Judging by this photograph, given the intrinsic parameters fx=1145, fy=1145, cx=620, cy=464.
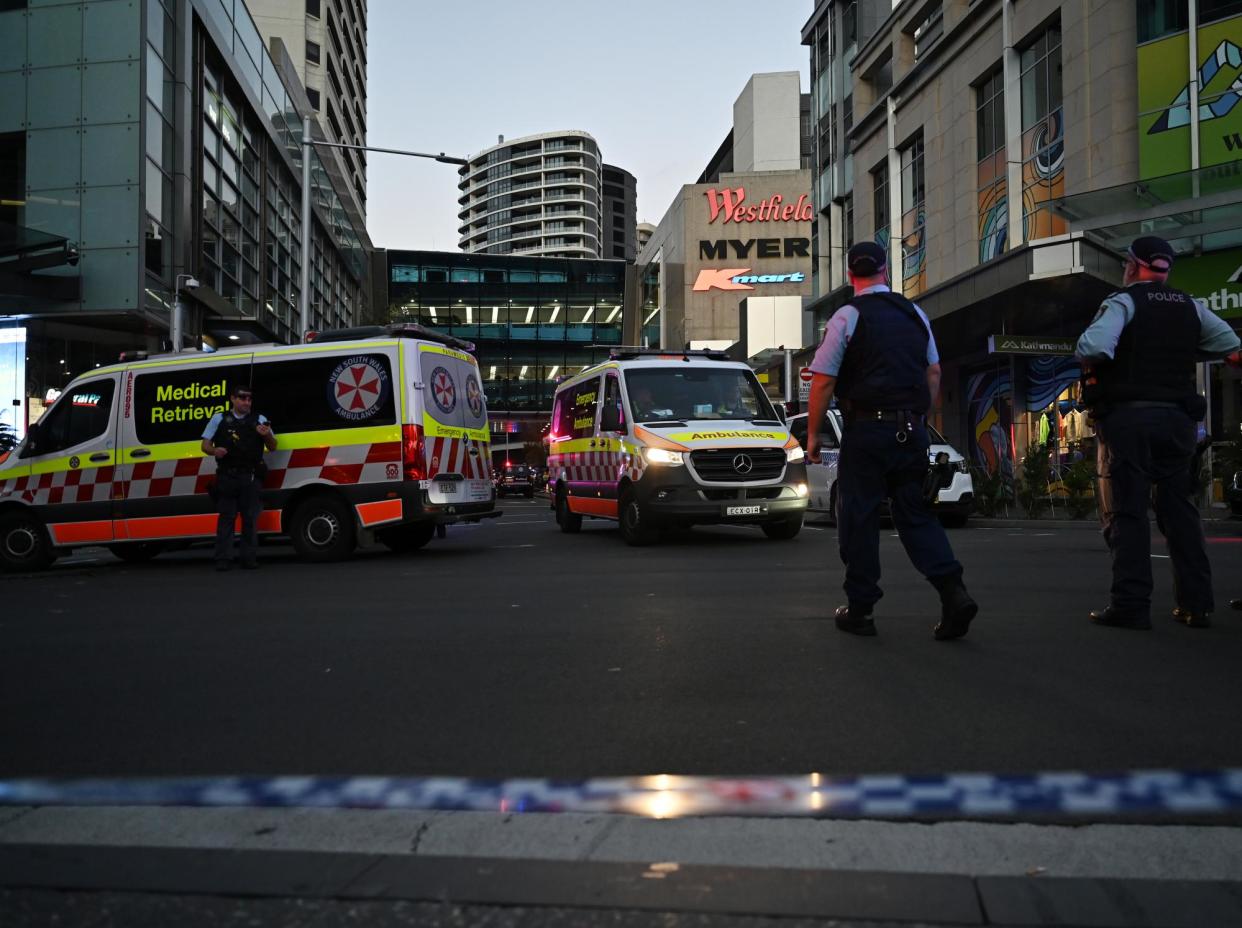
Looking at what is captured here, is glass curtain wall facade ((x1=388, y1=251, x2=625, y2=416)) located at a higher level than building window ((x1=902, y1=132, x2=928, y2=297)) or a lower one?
higher

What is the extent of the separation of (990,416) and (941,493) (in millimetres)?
13049

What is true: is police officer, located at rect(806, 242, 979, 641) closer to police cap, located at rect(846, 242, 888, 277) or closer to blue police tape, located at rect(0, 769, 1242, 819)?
police cap, located at rect(846, 242, 888, 277)

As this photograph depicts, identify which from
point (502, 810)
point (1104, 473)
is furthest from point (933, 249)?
point (502, 810)

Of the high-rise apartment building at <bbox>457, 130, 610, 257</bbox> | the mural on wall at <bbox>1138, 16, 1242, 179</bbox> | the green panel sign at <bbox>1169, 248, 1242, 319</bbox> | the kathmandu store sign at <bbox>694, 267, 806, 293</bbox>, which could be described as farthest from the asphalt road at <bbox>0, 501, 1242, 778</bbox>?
the high-rise apartment building at <bbox>457, 130, 610, 257</bbox>

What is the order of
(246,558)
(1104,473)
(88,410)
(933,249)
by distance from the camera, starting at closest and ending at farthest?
1. (1104,473)
2. (246,558)
3. (88,410)
4. (933,249)

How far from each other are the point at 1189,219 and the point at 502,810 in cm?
1957

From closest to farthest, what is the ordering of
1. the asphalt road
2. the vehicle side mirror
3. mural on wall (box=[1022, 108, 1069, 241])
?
the asphalt road < the vehicle side mirror < mural on wall (box=[1022, 108, 1069, 241])

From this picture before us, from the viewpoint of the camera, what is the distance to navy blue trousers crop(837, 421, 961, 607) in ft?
17.9

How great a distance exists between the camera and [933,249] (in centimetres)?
2945

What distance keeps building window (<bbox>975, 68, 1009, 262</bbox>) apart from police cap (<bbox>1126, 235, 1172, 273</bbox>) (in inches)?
812

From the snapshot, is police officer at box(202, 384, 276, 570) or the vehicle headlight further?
the vehicle headlight

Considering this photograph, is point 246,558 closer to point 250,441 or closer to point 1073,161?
point 250,441

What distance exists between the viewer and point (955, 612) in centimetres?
528

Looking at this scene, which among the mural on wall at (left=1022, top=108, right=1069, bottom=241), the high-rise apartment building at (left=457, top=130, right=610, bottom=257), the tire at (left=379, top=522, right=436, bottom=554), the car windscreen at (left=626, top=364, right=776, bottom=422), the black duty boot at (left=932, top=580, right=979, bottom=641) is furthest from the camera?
the high-rise apartment building at (left=457, top=130, right=610, bottom=257)
